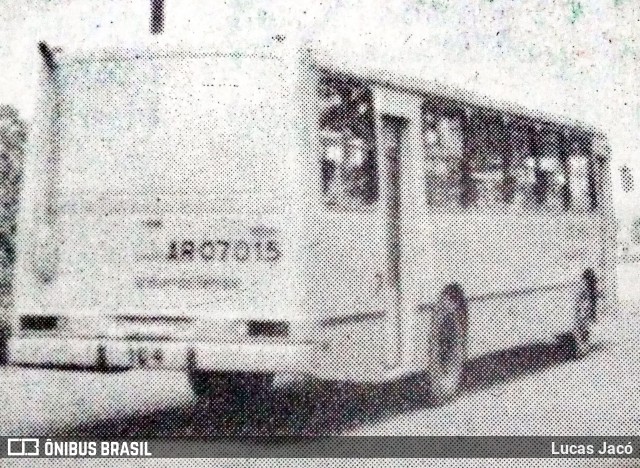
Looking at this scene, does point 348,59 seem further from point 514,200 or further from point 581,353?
point 581,353

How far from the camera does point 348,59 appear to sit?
6.21 metres

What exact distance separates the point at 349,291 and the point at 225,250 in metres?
0.68

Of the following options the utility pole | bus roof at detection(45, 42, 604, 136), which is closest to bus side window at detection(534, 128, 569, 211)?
bus roof at detection(45, 42, 604, 136)

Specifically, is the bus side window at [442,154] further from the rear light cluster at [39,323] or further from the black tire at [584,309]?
the rear light cluster at [39,323]

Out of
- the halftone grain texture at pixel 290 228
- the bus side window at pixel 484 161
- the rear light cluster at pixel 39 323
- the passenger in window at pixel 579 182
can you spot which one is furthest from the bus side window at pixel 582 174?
the rear light cluster at pixel 39 323

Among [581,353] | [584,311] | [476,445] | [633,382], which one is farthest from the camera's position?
[584,311]

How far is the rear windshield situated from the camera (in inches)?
236

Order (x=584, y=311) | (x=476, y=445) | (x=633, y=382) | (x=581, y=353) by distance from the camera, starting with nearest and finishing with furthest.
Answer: (x=476, y=445) → (x=633, y=382) → (x=581, y=353) → (x=584, y=311)

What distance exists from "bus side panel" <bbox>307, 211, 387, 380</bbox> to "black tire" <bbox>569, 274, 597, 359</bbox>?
82.1 inches

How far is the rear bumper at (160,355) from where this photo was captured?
580 centimetres

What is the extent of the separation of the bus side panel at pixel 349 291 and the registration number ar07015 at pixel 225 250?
0.66ft

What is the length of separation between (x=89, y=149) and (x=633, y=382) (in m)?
3.11

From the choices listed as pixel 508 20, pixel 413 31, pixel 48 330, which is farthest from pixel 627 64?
pixel 48 330

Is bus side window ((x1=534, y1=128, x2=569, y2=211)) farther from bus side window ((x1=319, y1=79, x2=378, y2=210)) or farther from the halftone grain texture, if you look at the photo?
bus side window ((x1=319, y1=79, x2=378, y2=210))
